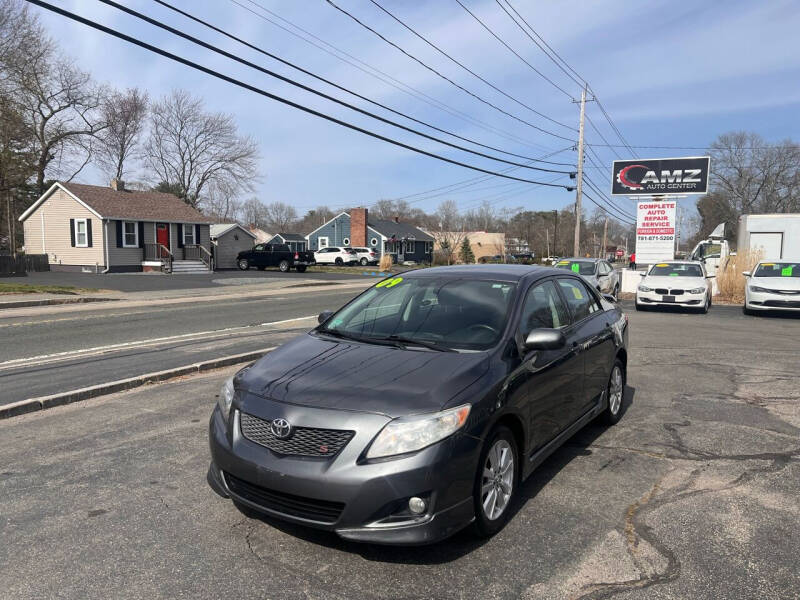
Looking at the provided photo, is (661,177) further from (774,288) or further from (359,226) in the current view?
(359,226)

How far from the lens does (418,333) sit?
4.14m

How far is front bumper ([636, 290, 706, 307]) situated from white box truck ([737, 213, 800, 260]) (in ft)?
34.1

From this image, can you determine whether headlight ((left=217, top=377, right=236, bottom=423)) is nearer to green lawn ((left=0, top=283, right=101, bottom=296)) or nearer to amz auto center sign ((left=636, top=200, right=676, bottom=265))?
green lawn ((left=0, top=283, right=101, bottom=296))

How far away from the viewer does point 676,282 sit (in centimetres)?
1658

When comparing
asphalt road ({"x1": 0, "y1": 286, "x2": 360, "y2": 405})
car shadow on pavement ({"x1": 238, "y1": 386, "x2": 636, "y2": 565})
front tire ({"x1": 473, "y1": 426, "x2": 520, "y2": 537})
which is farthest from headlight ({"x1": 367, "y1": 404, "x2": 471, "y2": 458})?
asphalt road ({"x1": 0, "y1": 286, "x2": 360, "y2": 405})

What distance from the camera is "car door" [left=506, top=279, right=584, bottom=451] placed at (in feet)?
12.3

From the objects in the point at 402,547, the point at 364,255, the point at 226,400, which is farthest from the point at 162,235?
the point at 402,547

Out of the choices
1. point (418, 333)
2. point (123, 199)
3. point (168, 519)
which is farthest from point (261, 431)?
point (123, 199)

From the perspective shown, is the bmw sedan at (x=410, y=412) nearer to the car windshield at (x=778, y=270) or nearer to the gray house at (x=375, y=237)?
the car windshield at (x=778, y=270)

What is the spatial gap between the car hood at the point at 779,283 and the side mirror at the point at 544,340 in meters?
14.6

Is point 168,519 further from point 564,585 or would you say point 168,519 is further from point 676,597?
point 676,597

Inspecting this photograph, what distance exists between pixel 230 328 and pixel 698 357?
8.94m

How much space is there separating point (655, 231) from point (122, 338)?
25.5 meters

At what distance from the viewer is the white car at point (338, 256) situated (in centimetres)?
5447
